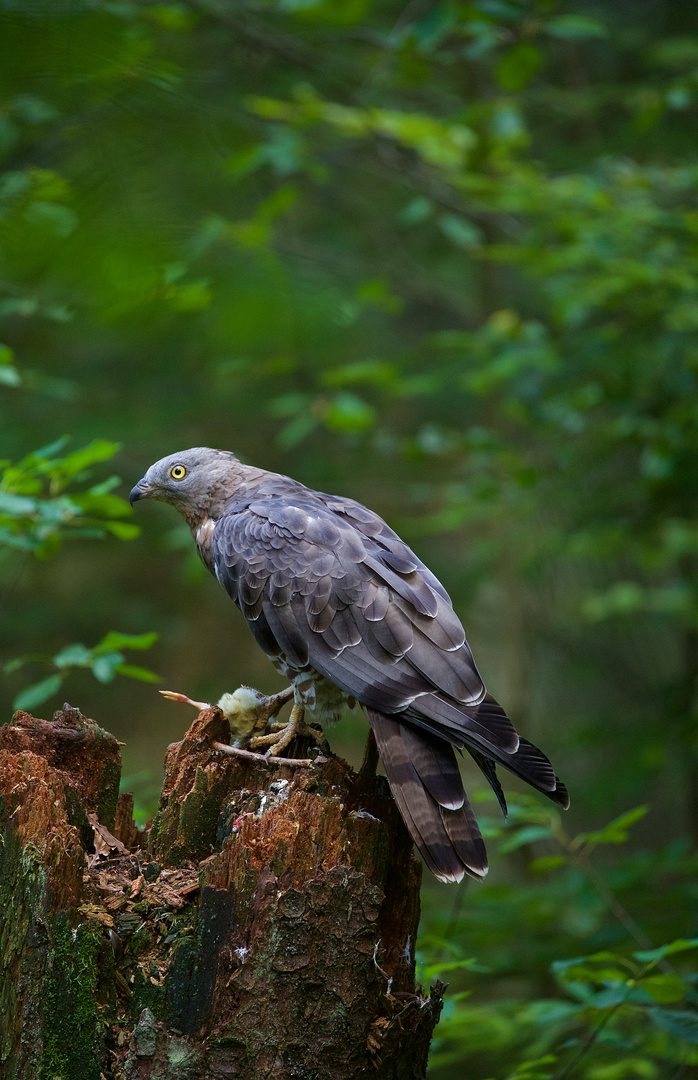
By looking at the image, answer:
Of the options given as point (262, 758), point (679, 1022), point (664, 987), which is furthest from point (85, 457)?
point (679, 1022)

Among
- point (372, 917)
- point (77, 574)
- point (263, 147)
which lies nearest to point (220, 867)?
point (372, 917)

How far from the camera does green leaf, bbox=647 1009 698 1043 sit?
2.58 m

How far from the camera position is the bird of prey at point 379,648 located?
2512mm

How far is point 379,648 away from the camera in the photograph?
111 inches

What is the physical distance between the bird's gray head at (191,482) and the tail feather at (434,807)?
160cm

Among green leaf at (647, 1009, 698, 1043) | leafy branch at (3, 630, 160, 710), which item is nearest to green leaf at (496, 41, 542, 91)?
leafy branch at (3, 630, 160, 710)

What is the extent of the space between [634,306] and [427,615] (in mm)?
3349

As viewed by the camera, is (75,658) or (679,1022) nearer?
(679,1022)

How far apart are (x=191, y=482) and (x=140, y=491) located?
241mm

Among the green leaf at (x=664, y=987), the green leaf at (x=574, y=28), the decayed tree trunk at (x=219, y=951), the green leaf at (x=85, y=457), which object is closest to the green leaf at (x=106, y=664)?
the decayed tree trunk at (x=219, y=951)

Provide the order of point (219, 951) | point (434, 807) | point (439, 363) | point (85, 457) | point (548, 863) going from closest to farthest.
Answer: point (219, 951) < point (434, 807) < point (85, 457) < point (548, 863) < point (439, 363)

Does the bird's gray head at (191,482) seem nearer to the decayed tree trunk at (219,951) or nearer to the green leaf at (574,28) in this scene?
the decayed tree trunk at (219,951)

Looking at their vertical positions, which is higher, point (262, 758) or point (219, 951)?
point (262, 758)

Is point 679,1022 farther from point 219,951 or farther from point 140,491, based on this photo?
point 140,491
